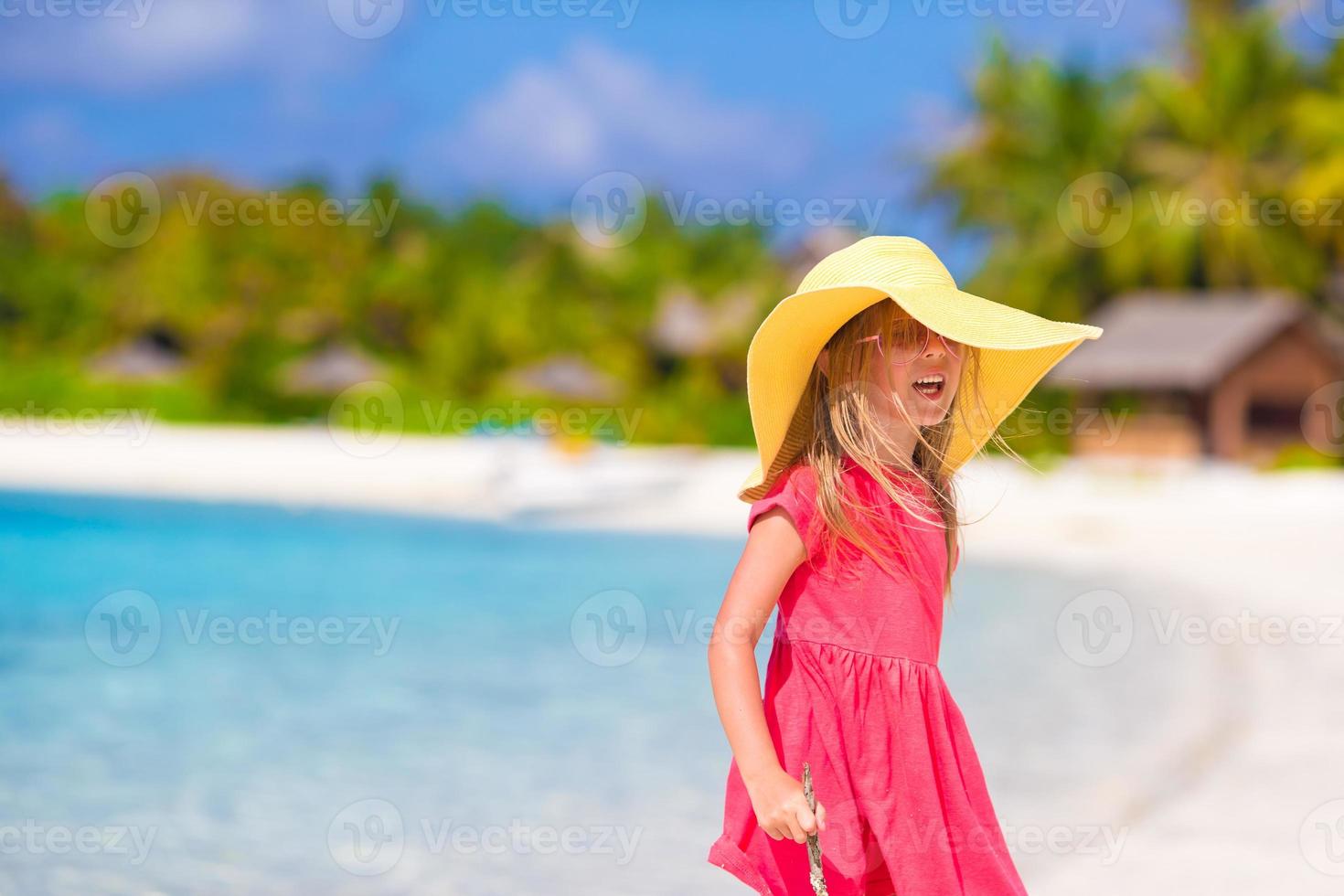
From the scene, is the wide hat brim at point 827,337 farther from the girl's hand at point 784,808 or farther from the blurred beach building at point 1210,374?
the blurred beach building at point 1210,374

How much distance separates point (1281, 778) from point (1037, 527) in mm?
11032

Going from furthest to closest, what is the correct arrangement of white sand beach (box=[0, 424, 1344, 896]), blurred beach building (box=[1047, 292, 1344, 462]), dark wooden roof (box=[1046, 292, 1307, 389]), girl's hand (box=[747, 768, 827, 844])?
blurred beach building (box=[1047, 292, 1344, 462]), dark wooden roof (box=[1046, 292, 1307, 389]), white sand beach (box=[0, 424, 1344, 896]), girl's hand (box=[747, 768, 827, 844])

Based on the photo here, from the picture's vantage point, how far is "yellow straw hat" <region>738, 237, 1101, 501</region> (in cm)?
189

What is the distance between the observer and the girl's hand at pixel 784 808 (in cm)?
182

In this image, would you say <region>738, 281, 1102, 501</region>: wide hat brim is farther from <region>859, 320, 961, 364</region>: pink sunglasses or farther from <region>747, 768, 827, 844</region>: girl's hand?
<region>747, 768, 827, 844</region>: girl's hand

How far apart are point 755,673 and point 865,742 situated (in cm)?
19

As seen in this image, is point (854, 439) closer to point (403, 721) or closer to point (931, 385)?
point (931, 385)

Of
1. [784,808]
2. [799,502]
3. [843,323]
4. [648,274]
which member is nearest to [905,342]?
[843,323]

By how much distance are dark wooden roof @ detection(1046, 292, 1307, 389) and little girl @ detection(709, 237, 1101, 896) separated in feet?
74.0

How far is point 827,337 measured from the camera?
201 centimetres

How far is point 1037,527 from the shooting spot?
1596cm

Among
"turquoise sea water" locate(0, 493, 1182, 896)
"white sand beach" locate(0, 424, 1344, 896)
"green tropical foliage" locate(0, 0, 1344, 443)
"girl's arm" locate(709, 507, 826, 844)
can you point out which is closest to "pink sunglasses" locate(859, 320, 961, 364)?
"girl's arm" locate(709, 507, 826, 844)

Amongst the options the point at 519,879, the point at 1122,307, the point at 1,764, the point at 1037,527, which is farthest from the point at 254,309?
the point at 519,879

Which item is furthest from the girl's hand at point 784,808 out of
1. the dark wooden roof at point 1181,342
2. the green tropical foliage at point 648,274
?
the green tropical foliage at point 648,274
